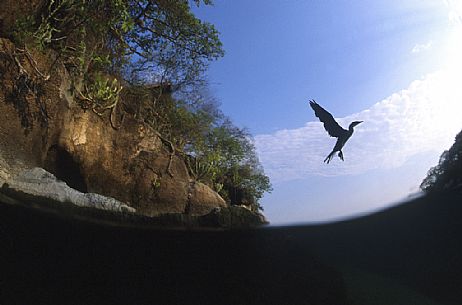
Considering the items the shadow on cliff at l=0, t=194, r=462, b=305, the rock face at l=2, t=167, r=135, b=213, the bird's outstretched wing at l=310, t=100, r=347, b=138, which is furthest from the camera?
the bird's outstretched wing at l=310, t=100, r=347, b=138

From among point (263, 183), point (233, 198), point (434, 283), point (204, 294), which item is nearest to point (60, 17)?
point (204, 294)

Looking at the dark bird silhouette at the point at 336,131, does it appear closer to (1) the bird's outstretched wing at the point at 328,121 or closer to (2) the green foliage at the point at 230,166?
(1) the bird's outstretched wing at the point at 328,121

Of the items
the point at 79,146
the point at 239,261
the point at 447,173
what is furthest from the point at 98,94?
the point at 447,173

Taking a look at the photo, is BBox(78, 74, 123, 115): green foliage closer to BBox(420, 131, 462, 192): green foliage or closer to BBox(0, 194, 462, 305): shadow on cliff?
BBox(0, 194, 462, 305): shadow on cliff

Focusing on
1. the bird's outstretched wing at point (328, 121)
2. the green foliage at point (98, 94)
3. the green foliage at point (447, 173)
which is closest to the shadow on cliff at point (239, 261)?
the green foliage at point (447, 173)

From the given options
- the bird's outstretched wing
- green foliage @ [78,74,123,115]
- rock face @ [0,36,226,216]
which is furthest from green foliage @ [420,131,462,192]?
green foliage @ [78,74,123,115]
